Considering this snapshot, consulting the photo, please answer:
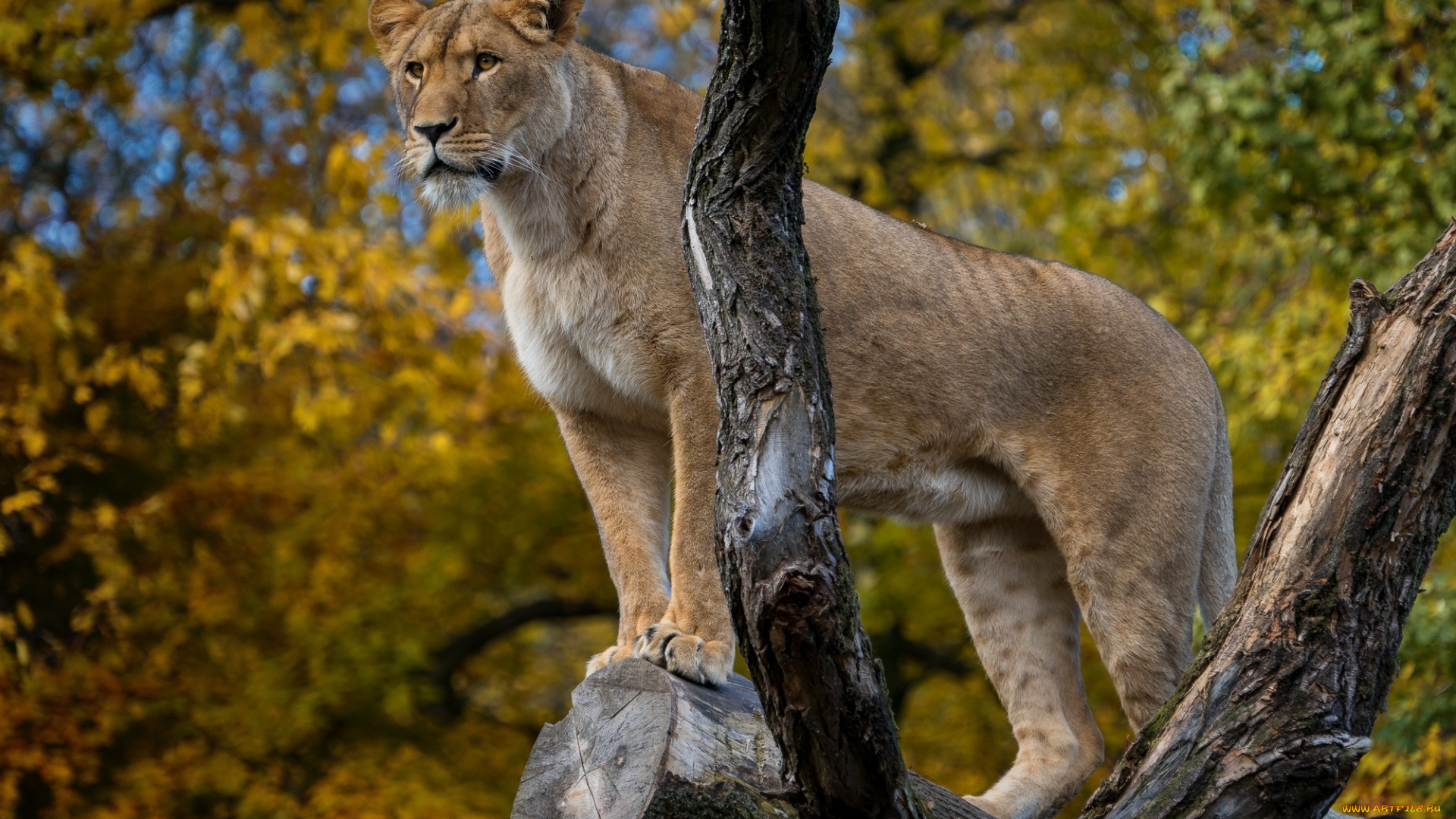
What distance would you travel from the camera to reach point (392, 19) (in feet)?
17.4

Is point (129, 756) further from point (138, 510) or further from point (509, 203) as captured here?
point (509, 203)

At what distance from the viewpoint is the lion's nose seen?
4715 millimetres

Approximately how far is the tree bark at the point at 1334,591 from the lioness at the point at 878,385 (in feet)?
4.73

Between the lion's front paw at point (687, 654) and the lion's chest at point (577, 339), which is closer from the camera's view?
the lion's front paw at point (687, 654)

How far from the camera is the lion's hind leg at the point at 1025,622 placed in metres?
5.67

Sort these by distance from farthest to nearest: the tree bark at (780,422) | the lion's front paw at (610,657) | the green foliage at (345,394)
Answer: the green foliage at (345,394), the lion's front paw at (610,657), the tree bark at (780,422)

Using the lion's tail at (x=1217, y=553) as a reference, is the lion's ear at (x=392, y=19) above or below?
above

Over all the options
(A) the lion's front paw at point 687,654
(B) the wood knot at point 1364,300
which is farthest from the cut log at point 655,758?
(B) the wood knot at point 1364,300

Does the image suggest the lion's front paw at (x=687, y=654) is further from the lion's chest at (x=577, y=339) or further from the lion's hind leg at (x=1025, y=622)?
the lion's hind leg at (x=1025, y=622)

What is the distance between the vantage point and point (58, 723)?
10.2 meters

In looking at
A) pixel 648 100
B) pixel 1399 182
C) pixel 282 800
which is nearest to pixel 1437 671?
pixel 1399 182

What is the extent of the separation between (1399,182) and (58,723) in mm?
9561

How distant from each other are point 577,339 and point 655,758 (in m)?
1.62

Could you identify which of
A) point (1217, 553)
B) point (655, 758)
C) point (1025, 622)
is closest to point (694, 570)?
point (655, 758)
